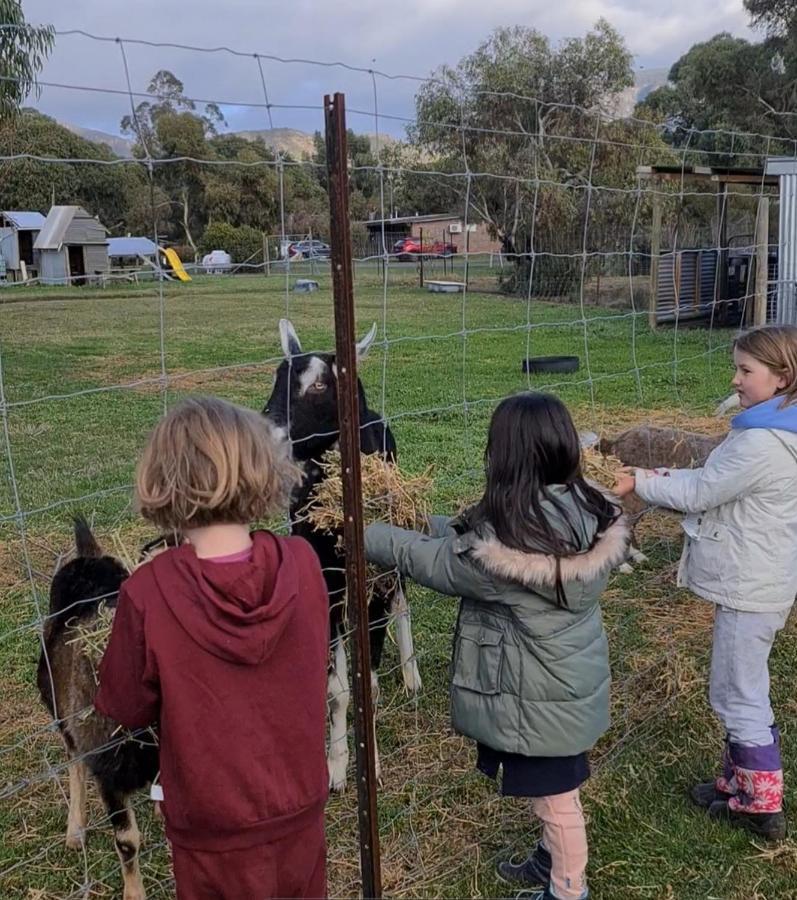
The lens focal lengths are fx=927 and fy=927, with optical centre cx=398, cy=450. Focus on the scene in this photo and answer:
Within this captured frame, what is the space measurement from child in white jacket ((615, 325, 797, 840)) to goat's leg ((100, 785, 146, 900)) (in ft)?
6.25

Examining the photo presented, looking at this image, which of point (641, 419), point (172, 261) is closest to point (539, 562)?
point (172, 261)

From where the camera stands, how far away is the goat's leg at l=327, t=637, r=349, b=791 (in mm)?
3553

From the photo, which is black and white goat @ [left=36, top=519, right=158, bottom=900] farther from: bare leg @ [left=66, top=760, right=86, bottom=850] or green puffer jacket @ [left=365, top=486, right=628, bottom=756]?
green puffer jacket @ [left=365, top=486, right=628, bottom=756]

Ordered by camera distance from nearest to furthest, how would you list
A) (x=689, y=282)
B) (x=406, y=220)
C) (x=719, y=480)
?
1. (x=719, y=480)
2. (x=406, y=220)
3. (x=689, y=282)

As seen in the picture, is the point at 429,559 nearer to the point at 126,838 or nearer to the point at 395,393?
the point at 126,838

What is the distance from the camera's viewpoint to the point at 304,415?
3.47m

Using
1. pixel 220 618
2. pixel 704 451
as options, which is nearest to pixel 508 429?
pixel 220 618

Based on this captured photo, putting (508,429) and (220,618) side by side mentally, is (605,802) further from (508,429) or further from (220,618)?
(220,618)

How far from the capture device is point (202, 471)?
1.89 metres

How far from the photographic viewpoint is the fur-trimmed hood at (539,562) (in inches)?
97.4

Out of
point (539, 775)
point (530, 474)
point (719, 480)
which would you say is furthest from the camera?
point (719, 480)

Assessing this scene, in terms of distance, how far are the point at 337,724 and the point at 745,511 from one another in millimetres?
1712

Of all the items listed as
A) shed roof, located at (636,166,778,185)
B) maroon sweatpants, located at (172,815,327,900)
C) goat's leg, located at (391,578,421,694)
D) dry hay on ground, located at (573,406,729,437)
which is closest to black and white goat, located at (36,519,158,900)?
maroon sweatpants, located at (172,815,327,900)

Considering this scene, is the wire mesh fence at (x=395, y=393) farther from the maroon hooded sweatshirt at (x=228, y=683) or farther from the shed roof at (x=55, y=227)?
the shed roof at (x=55, y=227)
